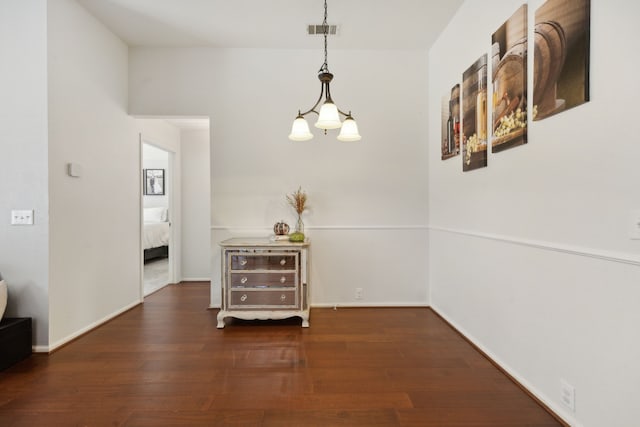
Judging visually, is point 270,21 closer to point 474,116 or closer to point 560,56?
point 474,116

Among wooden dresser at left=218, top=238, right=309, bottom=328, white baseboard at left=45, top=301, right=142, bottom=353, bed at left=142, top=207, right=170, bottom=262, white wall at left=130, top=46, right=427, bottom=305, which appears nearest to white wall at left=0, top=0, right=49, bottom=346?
white baseboard at left=45, top=301, right=142, bottom=353

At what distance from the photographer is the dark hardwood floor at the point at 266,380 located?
69.9 inches

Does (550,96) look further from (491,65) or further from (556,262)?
Result: (556,262)

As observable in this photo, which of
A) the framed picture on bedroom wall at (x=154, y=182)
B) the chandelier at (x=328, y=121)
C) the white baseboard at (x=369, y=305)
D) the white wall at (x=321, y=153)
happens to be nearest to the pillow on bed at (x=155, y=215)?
the framed picture on bedroom wall at (x=154, y=182)

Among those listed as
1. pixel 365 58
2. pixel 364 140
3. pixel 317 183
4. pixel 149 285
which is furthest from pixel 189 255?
pixel 365 58

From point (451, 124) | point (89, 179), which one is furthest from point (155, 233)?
point (451, 124)

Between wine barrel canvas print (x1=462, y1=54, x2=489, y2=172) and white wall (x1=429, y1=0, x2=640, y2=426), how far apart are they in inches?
4.1

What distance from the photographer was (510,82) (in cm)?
210

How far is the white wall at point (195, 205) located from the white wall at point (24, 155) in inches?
97.8

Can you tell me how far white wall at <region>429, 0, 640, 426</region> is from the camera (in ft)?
4.47

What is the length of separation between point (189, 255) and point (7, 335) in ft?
9.03

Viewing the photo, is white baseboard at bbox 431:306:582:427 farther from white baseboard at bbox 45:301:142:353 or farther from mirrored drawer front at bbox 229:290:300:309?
white baseboard at bbox 45:301:142:353

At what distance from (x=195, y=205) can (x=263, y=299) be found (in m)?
2.62

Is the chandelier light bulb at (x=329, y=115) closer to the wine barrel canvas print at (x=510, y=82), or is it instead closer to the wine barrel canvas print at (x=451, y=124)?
the wine barrel canvas print at (x=510, y=82)
